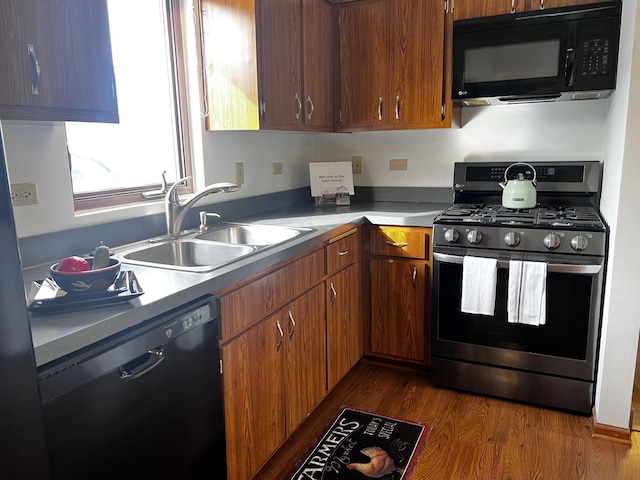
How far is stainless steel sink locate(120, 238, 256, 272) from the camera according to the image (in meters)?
1.80

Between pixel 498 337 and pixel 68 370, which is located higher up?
pixel 68 370

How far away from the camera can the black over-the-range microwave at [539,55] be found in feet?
7.07

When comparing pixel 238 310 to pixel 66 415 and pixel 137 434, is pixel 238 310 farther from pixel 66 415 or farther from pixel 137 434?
pixel 66 415

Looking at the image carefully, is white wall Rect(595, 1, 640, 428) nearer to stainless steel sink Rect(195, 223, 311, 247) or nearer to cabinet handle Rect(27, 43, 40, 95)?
stainless steel sink Rect(195, 223, 311, 247)

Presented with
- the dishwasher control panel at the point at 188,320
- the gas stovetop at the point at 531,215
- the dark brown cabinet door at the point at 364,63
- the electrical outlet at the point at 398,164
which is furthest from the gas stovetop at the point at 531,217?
the dishwasher control panel at the point at 188,320

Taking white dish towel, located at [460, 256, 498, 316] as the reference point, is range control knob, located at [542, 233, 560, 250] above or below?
above

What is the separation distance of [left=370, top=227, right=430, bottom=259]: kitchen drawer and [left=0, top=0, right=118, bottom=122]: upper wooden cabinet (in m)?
1.48

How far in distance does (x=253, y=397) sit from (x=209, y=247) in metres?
0.62

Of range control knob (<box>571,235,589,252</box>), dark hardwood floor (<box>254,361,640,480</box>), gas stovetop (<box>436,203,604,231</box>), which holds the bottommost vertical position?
dark hardwood floor (<box>254,361,640,480</box>)

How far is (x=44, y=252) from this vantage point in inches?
62.2

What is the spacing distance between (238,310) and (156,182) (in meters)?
0.92

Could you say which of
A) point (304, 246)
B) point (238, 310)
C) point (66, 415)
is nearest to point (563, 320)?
point (304, 246)

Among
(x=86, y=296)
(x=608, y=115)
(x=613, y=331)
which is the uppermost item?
(x=608, y=115)

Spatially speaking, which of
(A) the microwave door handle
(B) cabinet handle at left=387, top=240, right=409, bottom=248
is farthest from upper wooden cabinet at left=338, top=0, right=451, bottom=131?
(B) cabinet handle at left=387, top=240, right=409, bottom=248
